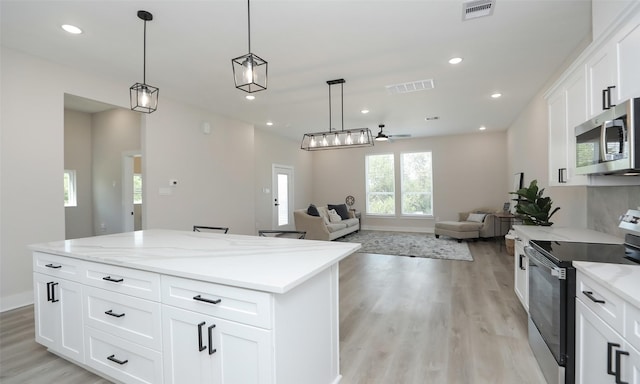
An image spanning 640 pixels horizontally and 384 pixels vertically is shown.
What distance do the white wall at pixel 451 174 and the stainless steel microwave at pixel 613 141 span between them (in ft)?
20.8

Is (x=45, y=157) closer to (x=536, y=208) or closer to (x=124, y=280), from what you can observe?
(x=124, y=280)

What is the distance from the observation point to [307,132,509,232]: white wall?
7.86m

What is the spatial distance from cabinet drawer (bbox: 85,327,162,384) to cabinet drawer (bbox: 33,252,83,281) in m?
0.38

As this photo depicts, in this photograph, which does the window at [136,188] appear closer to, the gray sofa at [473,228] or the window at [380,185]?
the window at [380,185]

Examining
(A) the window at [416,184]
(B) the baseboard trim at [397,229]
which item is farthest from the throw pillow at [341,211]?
(A) the window at [416,184]

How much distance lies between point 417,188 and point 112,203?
7.49m

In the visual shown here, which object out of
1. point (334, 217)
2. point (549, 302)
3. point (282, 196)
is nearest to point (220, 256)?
point (549, 302)

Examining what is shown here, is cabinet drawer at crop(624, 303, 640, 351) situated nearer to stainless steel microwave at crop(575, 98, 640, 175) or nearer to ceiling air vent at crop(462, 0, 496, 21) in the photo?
stainless steel microwave at crop(575, 98, 640, 175)

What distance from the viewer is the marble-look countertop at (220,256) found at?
1381 mm

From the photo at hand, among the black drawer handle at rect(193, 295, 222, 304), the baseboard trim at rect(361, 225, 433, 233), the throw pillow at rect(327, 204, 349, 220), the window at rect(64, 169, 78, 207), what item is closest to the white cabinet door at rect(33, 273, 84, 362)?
the black drawer handle at rect(193, 295, 222, 304)

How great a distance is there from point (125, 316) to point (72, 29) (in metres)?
2.76

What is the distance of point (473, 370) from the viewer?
2.06 metres

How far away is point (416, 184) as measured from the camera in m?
8.67

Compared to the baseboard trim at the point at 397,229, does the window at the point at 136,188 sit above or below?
above
